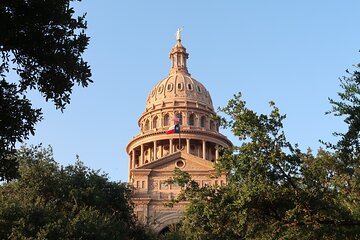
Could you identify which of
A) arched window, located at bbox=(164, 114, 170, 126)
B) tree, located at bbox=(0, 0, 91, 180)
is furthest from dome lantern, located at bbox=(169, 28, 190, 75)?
tree, located at bbox=(0, 0, 91, 180)

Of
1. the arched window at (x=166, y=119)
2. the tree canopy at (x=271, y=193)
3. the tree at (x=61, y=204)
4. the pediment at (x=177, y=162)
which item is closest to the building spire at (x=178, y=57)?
the arched window at (x=166, y=119)

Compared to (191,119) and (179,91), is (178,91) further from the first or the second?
(191,119)

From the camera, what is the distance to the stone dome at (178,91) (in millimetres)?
86125

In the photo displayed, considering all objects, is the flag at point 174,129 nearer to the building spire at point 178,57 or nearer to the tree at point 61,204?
the building spire at point 178,57

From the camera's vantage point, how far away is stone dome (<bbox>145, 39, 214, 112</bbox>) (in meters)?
86.1

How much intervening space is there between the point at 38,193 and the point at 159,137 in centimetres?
4313

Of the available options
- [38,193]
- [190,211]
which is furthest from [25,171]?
[190,211]

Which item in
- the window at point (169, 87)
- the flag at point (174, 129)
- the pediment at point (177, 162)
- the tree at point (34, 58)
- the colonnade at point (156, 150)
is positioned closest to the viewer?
the tree at point (34, 58)

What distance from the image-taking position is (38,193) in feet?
120

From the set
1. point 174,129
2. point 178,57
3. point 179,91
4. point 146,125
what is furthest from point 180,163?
point 178,57

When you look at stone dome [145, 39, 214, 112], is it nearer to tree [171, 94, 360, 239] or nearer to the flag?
the flag

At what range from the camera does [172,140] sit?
78938 mm

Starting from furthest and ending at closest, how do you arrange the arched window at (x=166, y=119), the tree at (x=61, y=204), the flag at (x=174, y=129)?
1. the arched window at (x=166, y=119)
2. the flag at (x=174, y=129)
3. the tree at (x=61, y=204)

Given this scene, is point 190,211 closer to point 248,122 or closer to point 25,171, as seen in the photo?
point 248,122
